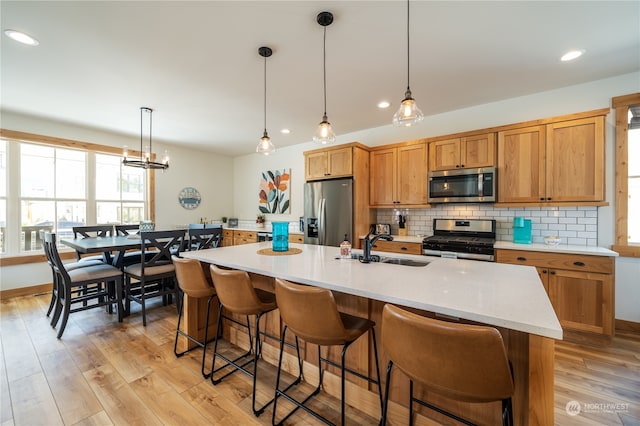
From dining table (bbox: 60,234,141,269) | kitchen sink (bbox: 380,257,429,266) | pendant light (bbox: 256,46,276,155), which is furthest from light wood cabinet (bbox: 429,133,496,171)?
dining table (bbox: 60,234,141,269)

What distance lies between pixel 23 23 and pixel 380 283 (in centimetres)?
309

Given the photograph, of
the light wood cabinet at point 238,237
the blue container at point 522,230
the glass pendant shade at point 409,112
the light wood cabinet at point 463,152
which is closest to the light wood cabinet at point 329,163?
the light wood cabinet at point 463,152

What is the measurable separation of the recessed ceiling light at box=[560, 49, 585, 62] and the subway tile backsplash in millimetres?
1557

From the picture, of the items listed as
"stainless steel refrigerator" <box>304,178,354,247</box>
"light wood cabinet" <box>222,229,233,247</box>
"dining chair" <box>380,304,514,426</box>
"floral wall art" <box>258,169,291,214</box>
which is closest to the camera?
"dining chair" <box>380,304,514,426</box>

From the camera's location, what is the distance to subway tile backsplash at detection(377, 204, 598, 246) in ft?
9.38

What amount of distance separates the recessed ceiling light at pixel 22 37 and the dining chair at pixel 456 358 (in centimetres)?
328

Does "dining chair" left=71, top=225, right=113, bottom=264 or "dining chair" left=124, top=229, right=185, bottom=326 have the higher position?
"dining chair" left=71, top=225, right=113, bottom=264

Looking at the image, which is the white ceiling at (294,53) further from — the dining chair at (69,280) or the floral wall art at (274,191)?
the floral wall art at (274,191)

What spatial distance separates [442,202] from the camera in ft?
11.2

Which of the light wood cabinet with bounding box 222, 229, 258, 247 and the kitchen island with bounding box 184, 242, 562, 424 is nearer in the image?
the kitchen island with bounding box 184, 242, 562, 424

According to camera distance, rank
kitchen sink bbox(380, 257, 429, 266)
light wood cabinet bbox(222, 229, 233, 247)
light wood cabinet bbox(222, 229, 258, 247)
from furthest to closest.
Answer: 1. light wood cabinet bbox(222, 229, 233, 247)
2. light wood cabinet bbox(222, 229, 258, 247)
3. kitchen sink bbox(380, 257, 429, 266)

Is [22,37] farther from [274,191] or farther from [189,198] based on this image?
[274,191]

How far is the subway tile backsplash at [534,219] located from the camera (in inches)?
113

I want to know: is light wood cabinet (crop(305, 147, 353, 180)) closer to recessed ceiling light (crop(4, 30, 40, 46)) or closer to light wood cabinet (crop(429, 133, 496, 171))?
light wood cabinet (crop(429, 133, 496, 171))
